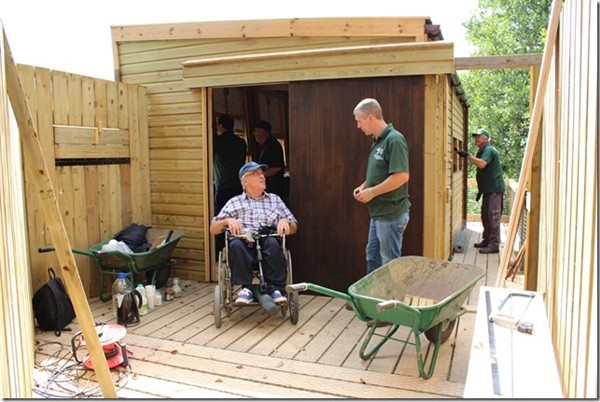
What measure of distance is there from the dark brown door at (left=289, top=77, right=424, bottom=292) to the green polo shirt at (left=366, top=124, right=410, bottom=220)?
62cm

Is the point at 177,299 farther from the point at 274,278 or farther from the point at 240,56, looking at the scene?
the point at 240,56

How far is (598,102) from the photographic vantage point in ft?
4.84

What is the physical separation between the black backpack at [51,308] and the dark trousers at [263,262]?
53.5 inches

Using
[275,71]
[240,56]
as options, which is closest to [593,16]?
[275,71]

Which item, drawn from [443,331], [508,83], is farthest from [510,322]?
[508,83]

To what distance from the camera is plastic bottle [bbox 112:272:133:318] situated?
4.03 metres

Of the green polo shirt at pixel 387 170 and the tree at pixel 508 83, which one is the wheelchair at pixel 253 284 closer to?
the green polo shirt at pixel 387 170

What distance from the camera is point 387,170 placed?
378 cm

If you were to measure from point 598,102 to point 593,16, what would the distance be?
1.12 ft

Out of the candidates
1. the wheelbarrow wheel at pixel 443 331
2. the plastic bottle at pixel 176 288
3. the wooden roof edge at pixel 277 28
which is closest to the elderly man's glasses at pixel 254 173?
the plastic bottle at pixel 176 288

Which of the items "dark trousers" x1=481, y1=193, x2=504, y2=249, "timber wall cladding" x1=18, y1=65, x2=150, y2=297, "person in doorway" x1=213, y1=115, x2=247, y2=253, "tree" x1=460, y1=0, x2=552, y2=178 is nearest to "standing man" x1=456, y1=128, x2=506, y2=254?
"dark trousers" x1=481, y1=193, x2=504, y2=249

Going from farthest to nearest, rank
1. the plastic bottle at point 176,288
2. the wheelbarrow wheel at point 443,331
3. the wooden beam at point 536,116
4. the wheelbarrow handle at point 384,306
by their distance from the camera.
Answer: the plastic bottle at point 176,288 < the wheelbarrow wheel at point 443,331 < the wooden beam at point 536,116 < the wheelbarrow handle at point 384,306

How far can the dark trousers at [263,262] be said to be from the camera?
3.95 metres

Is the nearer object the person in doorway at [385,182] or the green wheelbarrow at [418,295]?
the green wheelbarrow at [418,295]
